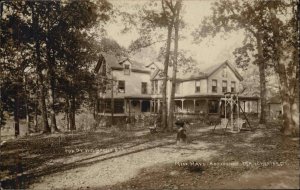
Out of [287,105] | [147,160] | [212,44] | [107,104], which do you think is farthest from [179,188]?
[107,104]

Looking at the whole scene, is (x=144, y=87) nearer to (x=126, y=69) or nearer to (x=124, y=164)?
(x=126, y=69)

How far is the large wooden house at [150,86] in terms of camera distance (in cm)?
3722

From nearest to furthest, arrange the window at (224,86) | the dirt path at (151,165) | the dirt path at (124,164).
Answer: the dirt path at (151,165) → the dirt path at (124,164) → the window at (224,86)

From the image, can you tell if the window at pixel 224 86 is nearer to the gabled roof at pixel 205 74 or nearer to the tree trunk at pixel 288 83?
the gabled roof at pixel 205 74

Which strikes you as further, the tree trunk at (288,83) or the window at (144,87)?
the window at (144,87)

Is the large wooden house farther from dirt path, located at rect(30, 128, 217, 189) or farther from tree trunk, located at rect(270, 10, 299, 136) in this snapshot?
dirt path, located at rect(30, 128, 217, 189)

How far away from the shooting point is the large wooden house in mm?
37219

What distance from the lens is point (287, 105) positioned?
47.7 feet

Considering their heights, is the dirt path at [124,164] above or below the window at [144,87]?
below

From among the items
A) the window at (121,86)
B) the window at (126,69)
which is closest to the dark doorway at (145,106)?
the window at (121,86)

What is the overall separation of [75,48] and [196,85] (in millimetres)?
19376

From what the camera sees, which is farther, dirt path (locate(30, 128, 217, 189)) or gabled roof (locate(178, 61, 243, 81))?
gabled roof (locate(178, 61, 243, 81))

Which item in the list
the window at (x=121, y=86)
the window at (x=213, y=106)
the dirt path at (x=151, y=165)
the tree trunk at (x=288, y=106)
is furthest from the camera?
the window at (x=213, y=106)

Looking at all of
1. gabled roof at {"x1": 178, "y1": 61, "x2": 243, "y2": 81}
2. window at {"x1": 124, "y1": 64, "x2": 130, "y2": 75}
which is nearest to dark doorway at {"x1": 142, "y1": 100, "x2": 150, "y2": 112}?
window at {"x1": 124, "y1": 64, "x2": 130, "y2": 75}
